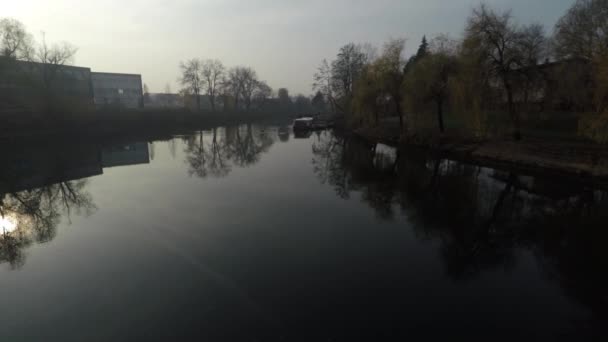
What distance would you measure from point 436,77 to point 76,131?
40506 mm

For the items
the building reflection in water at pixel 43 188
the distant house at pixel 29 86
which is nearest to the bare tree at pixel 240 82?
the distant house at pixel 29 86

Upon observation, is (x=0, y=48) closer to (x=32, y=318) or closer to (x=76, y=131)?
(x=76, y=131)

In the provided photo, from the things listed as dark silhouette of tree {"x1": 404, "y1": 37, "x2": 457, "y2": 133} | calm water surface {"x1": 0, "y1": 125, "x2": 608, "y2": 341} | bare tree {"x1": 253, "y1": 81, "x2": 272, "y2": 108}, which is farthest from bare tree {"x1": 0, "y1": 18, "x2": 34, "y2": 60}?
bare tree {"x1": 253, "y1": 81, "x2": 272, "y2": 108}

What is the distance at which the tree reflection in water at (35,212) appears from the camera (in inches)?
300

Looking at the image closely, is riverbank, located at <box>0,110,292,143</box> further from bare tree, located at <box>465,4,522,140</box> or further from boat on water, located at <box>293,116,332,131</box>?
bare tree, located at <box>465,4,522,140</box>

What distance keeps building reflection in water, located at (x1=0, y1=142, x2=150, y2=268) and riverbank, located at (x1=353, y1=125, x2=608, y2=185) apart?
69.8ft

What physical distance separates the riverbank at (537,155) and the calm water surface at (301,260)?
69.8 inches

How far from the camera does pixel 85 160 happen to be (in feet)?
68.7

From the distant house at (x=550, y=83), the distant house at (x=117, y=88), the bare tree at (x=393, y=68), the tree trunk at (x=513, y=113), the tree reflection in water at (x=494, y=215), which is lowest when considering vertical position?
the tree reflection in water at (x=494, y=215)

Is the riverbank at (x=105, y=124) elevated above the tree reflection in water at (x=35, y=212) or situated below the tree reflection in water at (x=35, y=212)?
above

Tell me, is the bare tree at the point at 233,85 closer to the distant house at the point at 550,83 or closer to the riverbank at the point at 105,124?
the riverbank at the point at 105,124

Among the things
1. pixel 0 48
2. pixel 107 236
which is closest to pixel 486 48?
pixel 107 236

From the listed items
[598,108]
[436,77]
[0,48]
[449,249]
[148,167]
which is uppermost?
[0,48]

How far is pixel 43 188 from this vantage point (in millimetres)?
13344
